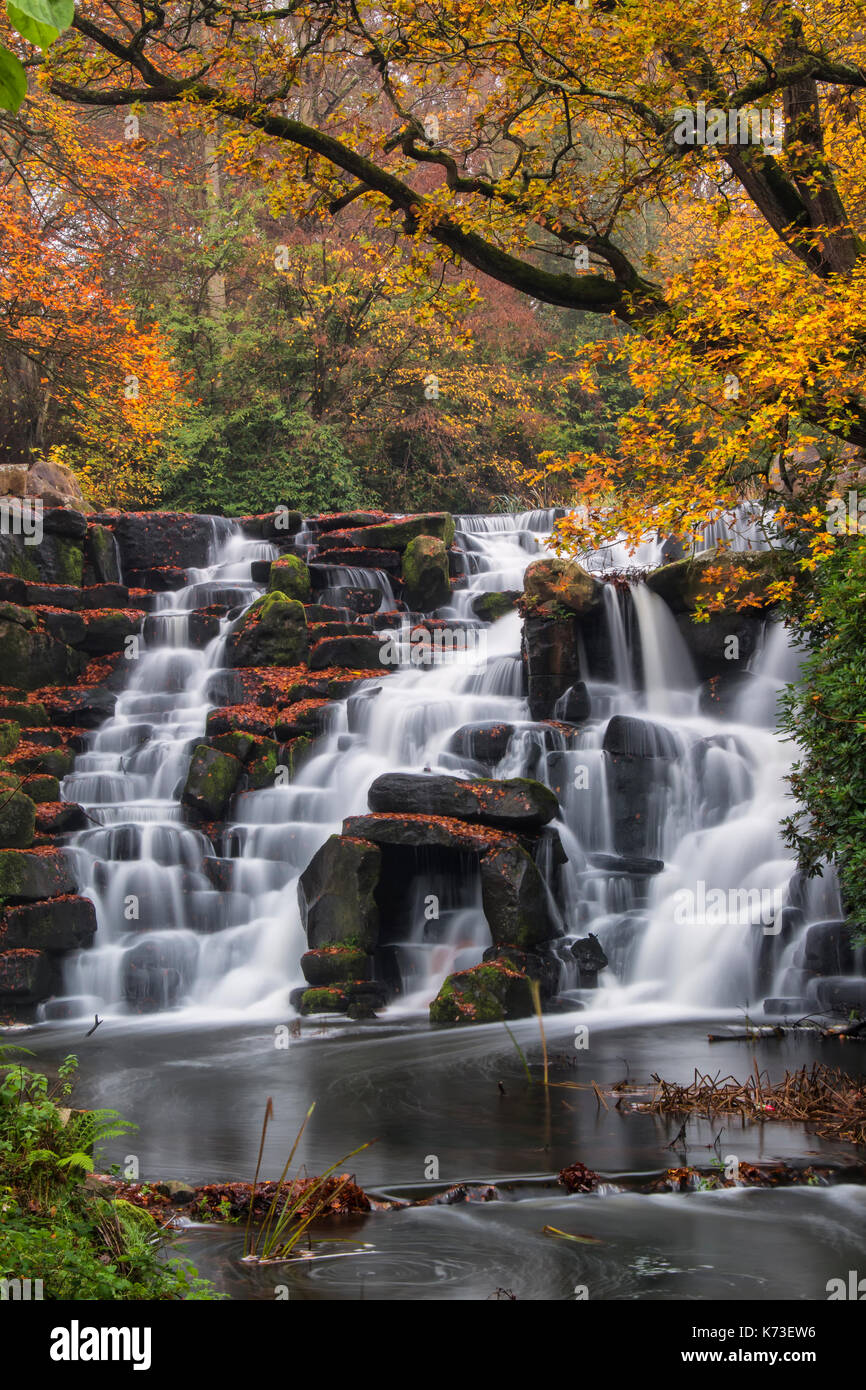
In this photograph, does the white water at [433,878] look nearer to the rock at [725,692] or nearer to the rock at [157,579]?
the rock at [725,692]

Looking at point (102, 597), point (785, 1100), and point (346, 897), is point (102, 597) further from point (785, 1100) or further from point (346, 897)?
point (785, 1100)

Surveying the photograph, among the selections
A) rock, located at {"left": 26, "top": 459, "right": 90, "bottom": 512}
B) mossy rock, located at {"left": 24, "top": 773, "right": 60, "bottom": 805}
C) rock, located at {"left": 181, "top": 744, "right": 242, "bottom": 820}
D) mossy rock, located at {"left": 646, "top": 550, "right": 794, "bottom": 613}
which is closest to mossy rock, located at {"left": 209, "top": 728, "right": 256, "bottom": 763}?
rock, located at {"left": 181, "top": 744, "right": 242, "bottom": 820}

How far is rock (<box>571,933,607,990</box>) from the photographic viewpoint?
13680 millimetres

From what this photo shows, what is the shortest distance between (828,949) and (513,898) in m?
3.47

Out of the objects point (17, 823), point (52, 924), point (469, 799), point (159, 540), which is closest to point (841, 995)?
point (469, 799)

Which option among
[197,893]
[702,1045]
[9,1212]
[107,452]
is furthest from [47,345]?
[9,1212]

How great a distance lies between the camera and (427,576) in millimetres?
23016

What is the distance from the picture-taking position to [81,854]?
597 inches

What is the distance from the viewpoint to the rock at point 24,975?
524 inches

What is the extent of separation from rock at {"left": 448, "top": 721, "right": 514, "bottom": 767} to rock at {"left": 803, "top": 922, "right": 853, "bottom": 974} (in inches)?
207

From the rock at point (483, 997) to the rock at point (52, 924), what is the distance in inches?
177

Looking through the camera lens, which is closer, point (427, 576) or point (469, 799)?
point (469, 799)

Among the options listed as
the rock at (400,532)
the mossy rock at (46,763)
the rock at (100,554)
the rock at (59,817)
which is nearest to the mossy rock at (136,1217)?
the rock at (59,817)

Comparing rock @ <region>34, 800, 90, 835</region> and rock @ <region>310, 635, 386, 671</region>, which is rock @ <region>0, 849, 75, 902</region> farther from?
rock @ <region>310, 635, 386, 671</region>
